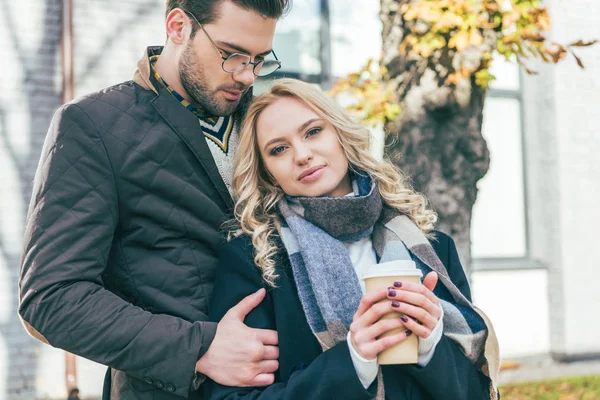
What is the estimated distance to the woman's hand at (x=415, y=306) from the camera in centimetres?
180

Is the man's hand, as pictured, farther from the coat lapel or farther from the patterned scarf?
the coat lapel

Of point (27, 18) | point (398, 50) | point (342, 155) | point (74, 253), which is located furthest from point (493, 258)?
point (74, 253)

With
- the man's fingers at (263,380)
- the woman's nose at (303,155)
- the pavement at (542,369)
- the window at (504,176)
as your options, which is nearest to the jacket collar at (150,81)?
the woman's nose at (303,155)

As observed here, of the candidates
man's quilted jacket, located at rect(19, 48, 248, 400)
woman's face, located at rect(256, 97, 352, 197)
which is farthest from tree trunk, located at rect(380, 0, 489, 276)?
man's quilted jacket, located at rect(19, 48, 248, 400)

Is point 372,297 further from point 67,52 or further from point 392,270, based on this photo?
point 67,52

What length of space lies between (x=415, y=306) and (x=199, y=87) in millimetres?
1078

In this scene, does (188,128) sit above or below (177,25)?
below

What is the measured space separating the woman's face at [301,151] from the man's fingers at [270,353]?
1.67ft

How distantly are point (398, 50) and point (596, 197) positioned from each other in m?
5.03

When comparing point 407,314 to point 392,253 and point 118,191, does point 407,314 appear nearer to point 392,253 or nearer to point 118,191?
point 392,253

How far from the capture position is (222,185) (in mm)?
2391

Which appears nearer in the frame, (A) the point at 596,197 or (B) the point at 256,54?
(B) the point at 256,54

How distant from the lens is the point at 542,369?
788cm

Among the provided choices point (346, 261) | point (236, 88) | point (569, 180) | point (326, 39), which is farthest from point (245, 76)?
point (569, 180)
